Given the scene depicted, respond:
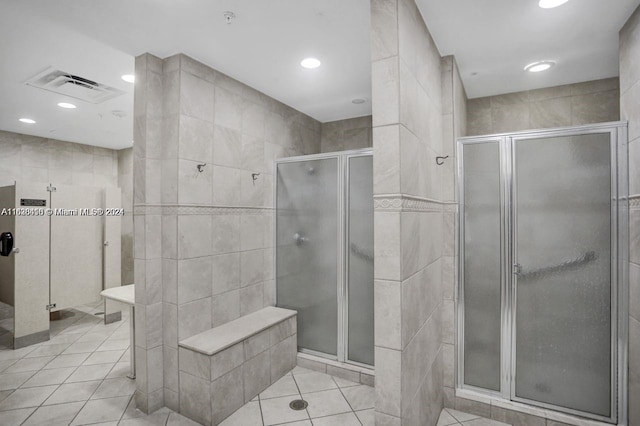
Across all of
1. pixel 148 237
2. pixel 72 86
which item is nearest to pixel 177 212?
pixel 148 237

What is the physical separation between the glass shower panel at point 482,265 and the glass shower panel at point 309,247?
1039 millimetres

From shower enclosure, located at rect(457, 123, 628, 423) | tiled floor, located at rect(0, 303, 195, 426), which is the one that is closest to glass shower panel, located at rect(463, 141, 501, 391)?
shower enclosure, located at rect(457, 123, 628, 423)

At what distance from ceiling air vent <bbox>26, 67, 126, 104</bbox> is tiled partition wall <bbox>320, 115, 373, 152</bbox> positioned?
212 centimetres

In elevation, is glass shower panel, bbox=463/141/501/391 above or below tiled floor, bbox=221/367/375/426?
above

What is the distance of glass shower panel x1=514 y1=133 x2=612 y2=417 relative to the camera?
1980 millimetres

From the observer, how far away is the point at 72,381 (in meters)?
2.67

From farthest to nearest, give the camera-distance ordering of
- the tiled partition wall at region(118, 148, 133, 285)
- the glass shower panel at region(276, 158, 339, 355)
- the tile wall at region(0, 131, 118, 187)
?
1. the tiled partition wall at region(118, 148, 133, 285)
2. the tile wall at region(0, 131, 118, 187)
3. the glass shower panel at region(276, 158, 339, 355)

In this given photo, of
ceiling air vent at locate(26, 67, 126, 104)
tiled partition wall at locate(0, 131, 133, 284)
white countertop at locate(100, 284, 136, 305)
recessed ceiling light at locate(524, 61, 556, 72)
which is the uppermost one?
recessed ceiling light at locate(524, 61, 556, 72)

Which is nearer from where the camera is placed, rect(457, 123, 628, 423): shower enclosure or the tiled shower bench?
rect(457, 123, 628, 423): shower enclosure

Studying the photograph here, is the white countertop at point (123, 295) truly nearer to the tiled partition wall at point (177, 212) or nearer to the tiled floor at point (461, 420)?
the tiled partition wall at point (177, 212)

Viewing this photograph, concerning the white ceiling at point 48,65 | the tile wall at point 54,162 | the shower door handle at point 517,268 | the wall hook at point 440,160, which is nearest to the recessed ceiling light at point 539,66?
the wall hook at point 440,160

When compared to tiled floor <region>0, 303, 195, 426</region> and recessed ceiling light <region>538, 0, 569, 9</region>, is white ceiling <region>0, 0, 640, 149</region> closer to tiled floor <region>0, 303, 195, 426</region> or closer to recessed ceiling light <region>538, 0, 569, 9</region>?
recessed ceiling light <region>538, 0, 569, 9</region>

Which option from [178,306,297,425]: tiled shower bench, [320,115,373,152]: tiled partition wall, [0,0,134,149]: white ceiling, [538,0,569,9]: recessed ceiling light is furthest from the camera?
[320,115,373,152]: tiled partition wall

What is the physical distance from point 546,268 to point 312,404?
1853 millimetres
